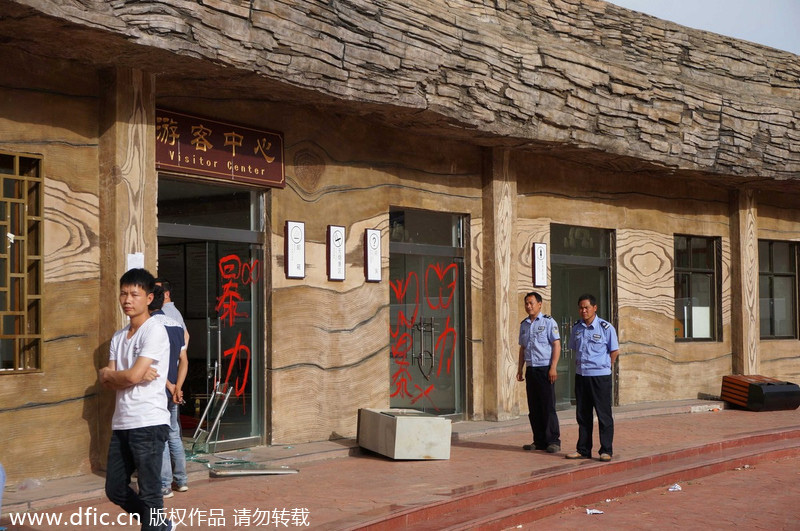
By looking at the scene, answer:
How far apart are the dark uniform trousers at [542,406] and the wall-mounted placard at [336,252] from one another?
2.28 metres

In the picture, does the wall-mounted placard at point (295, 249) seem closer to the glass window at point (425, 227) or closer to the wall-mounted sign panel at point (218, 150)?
the wall-mounted sign panel at point (218, 150)

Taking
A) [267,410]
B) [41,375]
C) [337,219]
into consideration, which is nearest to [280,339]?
[267,410]

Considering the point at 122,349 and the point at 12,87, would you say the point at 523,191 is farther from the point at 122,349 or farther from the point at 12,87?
the point at 122,349

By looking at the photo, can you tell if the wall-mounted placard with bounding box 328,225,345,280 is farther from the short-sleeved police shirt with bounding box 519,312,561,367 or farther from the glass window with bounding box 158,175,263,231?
the short-sleeved police shirt with bounding box 519,312,561,367

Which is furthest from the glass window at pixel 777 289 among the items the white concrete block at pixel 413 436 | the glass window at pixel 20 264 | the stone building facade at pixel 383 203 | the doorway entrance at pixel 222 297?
the glass window at pixel 20 264

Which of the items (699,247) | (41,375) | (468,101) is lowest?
(41,375)

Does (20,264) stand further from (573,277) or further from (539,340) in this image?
(573,277)

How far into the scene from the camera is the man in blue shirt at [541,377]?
33.3 ft

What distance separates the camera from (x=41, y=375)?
7922mm

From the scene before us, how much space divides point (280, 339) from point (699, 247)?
893cm

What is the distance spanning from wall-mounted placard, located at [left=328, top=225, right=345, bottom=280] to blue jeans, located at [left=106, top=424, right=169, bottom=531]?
17.7ft

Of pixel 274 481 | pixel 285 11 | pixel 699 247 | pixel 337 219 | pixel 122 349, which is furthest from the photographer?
pixel 699 247

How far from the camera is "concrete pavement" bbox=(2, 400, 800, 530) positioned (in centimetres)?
695

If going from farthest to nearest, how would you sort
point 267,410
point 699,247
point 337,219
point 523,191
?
1. point 699,247
2. point 523,191
3. point 337,219
4. point 267,410
